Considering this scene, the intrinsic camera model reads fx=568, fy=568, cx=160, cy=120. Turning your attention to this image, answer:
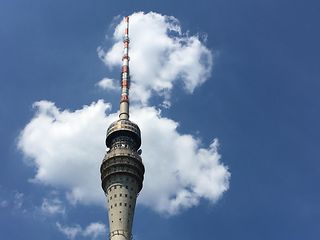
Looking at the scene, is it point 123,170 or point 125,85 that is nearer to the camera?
point 123,170

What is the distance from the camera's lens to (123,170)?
127 metres

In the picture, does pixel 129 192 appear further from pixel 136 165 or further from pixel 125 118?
pixel 125 118

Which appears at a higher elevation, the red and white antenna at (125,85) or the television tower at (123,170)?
A: the red and white antenna at (125,85)

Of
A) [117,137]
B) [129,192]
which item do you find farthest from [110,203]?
[117,137]

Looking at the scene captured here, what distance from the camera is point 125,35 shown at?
152m

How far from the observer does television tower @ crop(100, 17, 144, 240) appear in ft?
394

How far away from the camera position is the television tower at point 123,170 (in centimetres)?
12006

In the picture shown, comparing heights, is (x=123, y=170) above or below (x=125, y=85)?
below

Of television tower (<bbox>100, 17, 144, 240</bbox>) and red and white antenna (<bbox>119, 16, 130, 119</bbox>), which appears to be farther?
red and white antenna (<bbox>119, 16, 130, 119</bbox>)

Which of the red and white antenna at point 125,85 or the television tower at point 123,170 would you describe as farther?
the red and white antenna at point 125,85

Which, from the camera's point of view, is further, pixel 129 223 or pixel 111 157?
pixel 111 157

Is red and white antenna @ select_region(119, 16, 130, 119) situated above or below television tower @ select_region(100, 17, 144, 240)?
above

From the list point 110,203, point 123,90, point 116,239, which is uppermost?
point 123,90

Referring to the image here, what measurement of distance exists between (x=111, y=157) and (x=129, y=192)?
32.2 feet
